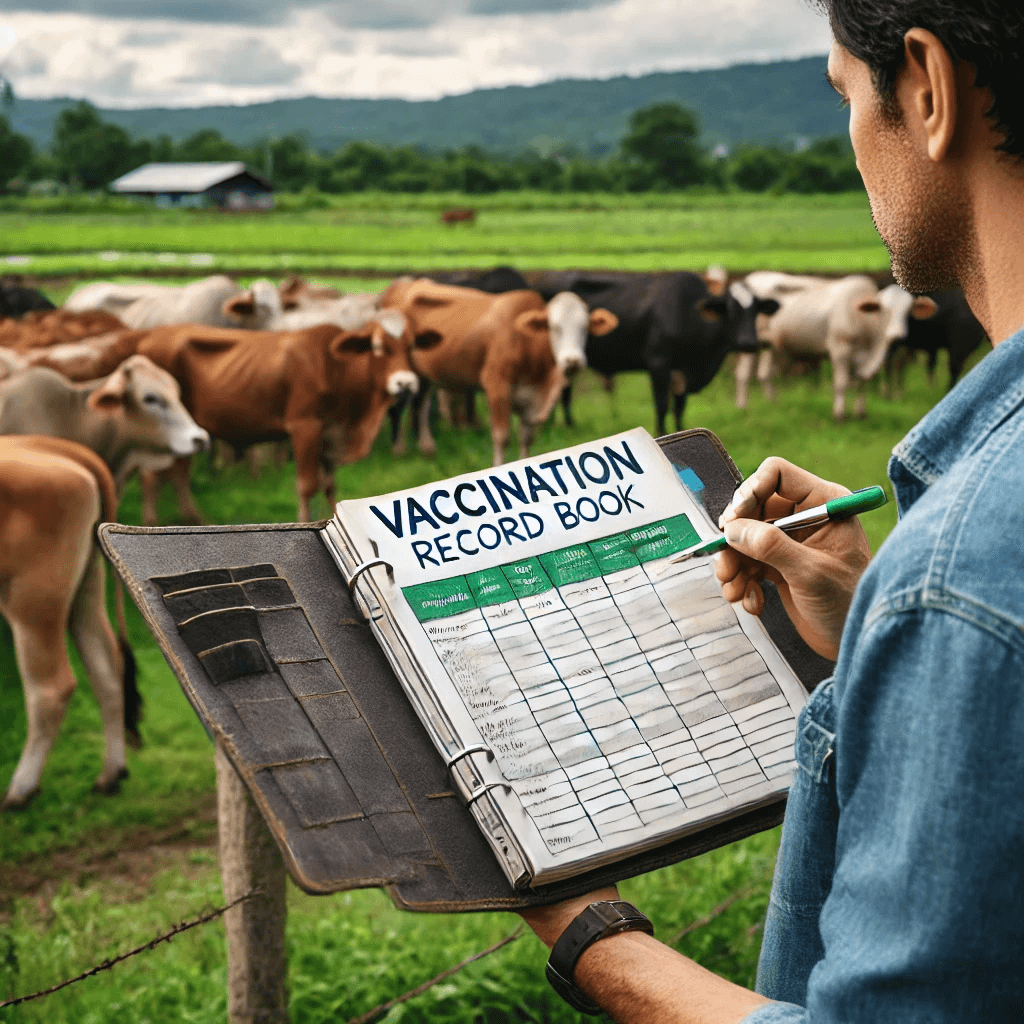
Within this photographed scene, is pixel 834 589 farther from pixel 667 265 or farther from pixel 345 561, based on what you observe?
pixel 667 265

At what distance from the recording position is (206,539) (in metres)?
1.14

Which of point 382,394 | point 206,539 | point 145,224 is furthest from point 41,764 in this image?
point 145,224

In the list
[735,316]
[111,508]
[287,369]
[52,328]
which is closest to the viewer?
[111,508]

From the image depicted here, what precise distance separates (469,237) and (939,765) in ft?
84.4

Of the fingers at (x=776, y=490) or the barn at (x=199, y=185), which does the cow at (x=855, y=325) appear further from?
the barn at (x=199, y=185)

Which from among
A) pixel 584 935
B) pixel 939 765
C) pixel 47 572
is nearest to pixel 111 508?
pixel 47 572

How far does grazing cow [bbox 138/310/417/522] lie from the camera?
22.3 ft

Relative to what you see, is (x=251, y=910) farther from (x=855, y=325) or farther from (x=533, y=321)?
(x=855, y=325)

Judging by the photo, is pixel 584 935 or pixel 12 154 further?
pixel 12 154

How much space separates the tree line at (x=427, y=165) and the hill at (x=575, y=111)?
1909 centimetres

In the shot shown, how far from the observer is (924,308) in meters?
10.5

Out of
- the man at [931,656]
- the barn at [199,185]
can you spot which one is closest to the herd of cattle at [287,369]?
the man at [931,656]

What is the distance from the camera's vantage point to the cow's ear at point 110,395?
510 cm

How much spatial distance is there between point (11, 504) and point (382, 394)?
378cm
